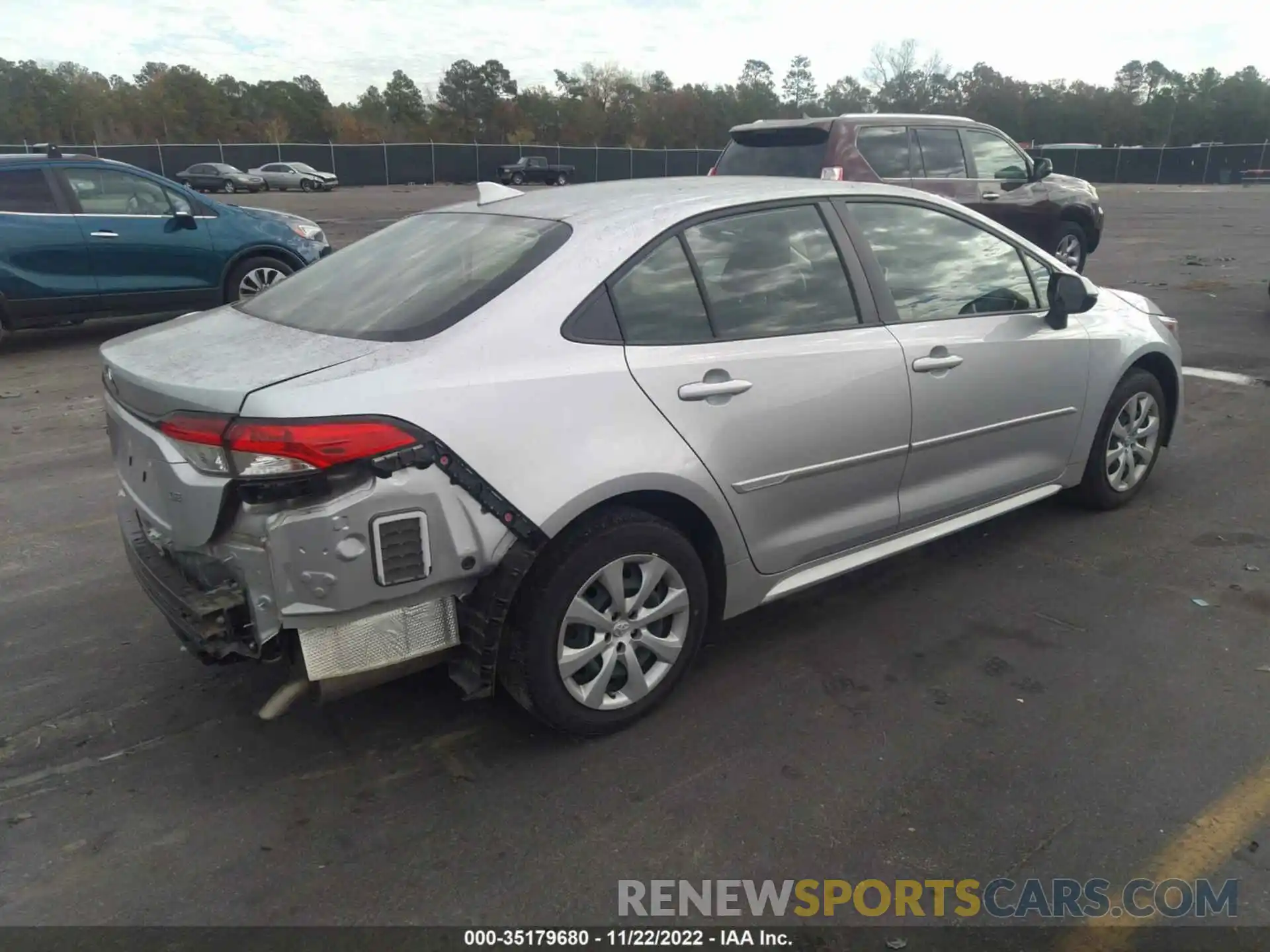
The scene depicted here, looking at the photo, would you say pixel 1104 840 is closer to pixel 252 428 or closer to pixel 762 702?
pixel 762 702

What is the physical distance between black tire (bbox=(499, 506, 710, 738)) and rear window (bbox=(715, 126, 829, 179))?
24.2 ft

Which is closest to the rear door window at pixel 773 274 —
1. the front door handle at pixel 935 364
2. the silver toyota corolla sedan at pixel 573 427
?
the silver toyota corolla sedan at pixel 573 427

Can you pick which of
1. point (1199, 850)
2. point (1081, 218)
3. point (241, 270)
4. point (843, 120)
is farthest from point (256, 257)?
point (1081, 218)

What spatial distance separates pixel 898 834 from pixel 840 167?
26.4ft

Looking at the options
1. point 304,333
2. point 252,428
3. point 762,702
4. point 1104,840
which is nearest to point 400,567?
point 252,428

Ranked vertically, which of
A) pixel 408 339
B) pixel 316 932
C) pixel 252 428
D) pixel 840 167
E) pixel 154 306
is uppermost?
pixel 840 167

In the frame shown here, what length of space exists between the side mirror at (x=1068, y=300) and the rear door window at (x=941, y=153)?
263 inches

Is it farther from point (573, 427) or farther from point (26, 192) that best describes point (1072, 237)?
point (26, 192)

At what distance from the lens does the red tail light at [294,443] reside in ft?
7.81

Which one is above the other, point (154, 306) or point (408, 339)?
point (408, 339)

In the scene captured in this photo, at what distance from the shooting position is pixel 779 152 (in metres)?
9.84

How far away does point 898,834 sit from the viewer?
2.57 meters

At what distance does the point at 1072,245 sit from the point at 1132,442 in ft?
27.4

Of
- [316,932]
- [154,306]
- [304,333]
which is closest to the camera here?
[316,932]
